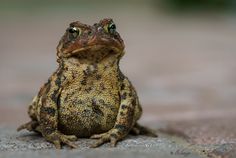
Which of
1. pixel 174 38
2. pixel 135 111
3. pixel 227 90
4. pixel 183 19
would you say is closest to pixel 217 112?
pixel 227 90

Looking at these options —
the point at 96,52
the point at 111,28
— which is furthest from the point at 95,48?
the point at 111,28

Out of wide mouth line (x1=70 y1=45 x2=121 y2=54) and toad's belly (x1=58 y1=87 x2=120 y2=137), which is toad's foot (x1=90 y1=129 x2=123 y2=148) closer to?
toad's belly (x1=58 y1=87 x2=120 y2=137)

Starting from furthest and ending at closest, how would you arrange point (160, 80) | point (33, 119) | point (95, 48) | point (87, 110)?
1. point (160, 80)
2. point (33, 119)
3. point (87, 110)
4. point (95, 48)

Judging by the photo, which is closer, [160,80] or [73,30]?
[73,30]

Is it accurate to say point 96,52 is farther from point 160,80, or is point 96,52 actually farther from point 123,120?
point 160,80

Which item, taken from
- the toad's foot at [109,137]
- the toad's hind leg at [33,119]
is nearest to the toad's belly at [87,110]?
the toad's foot at [109,137]
